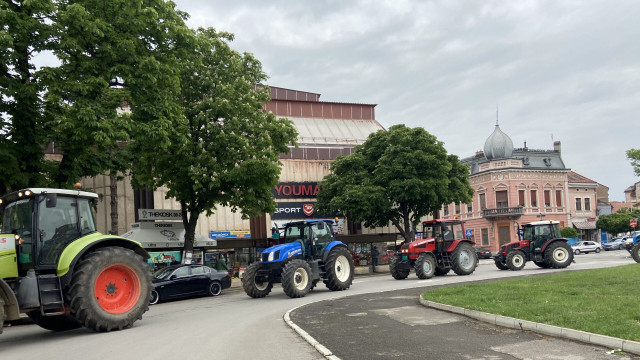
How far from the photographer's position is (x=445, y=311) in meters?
12.4

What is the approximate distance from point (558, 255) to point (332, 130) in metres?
27.1

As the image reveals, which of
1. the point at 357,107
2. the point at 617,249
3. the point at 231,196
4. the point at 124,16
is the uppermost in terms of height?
the point at 357,107

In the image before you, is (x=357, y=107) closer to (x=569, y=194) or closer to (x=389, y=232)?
(x=389, y=232)

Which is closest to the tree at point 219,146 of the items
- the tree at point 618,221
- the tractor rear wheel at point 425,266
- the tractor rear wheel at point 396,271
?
the tractor rear wheel at point 396,271

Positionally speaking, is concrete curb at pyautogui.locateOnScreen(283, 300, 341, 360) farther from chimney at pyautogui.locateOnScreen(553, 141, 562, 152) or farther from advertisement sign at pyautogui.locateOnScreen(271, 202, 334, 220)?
chimney at pyautogui.locateOnScreen(553, 141, 562, 152)

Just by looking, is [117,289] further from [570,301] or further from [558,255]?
[558,255]

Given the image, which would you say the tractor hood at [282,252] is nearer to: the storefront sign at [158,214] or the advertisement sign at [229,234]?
the storefront sign at [158,214]

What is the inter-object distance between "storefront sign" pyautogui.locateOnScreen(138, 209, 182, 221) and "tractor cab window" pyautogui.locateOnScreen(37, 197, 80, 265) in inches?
686

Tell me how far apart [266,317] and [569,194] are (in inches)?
2468

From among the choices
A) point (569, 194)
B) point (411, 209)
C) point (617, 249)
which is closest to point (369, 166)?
point (411, 209)

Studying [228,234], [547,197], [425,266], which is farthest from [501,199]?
[425,266]

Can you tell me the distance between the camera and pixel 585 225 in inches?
2650

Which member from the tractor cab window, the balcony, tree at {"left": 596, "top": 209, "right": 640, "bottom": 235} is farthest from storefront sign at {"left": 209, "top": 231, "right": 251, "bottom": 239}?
tree at {"left": 596, "top": 209, "right": 640, "bottom": 235}

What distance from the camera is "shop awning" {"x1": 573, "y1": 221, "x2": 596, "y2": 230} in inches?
2623
